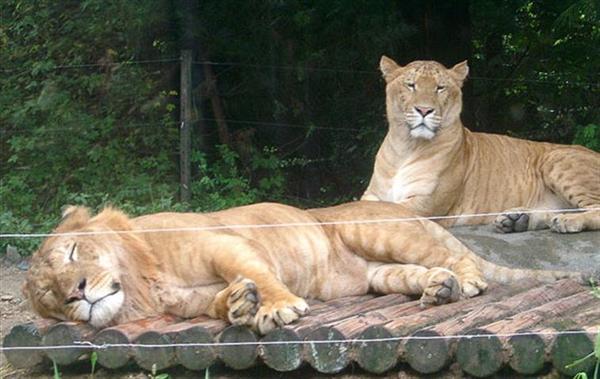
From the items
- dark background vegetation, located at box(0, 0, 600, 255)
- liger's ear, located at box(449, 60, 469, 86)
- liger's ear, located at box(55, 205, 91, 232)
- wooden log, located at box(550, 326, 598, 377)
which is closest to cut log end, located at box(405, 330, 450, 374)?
wooden log, located at box(550, 326, 598, 377)

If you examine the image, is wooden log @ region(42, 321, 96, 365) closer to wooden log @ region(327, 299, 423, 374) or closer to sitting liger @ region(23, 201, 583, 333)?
sitting liger @ region(23, 201, 583, 333)

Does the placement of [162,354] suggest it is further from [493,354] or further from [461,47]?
[461,47]

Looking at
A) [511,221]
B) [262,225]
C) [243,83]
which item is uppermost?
[243,83]

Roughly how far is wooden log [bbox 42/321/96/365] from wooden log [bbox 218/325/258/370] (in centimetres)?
51

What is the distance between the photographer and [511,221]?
7.11 meters

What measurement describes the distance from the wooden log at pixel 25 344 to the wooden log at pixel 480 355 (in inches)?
61.4

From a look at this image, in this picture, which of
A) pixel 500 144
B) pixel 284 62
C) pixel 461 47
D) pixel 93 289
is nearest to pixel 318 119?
pixel 284 62

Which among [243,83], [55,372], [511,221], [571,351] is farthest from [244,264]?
[243,83]

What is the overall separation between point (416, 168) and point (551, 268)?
1230 mm

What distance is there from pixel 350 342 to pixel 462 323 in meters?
0.44

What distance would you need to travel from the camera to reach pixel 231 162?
8906mm

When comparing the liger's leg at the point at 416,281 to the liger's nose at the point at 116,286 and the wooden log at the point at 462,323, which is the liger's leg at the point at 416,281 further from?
the liger's nose at the point at 116,286

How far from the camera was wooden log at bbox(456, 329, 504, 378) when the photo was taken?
14.3ft

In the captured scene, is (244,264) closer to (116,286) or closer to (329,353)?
(116,286)
